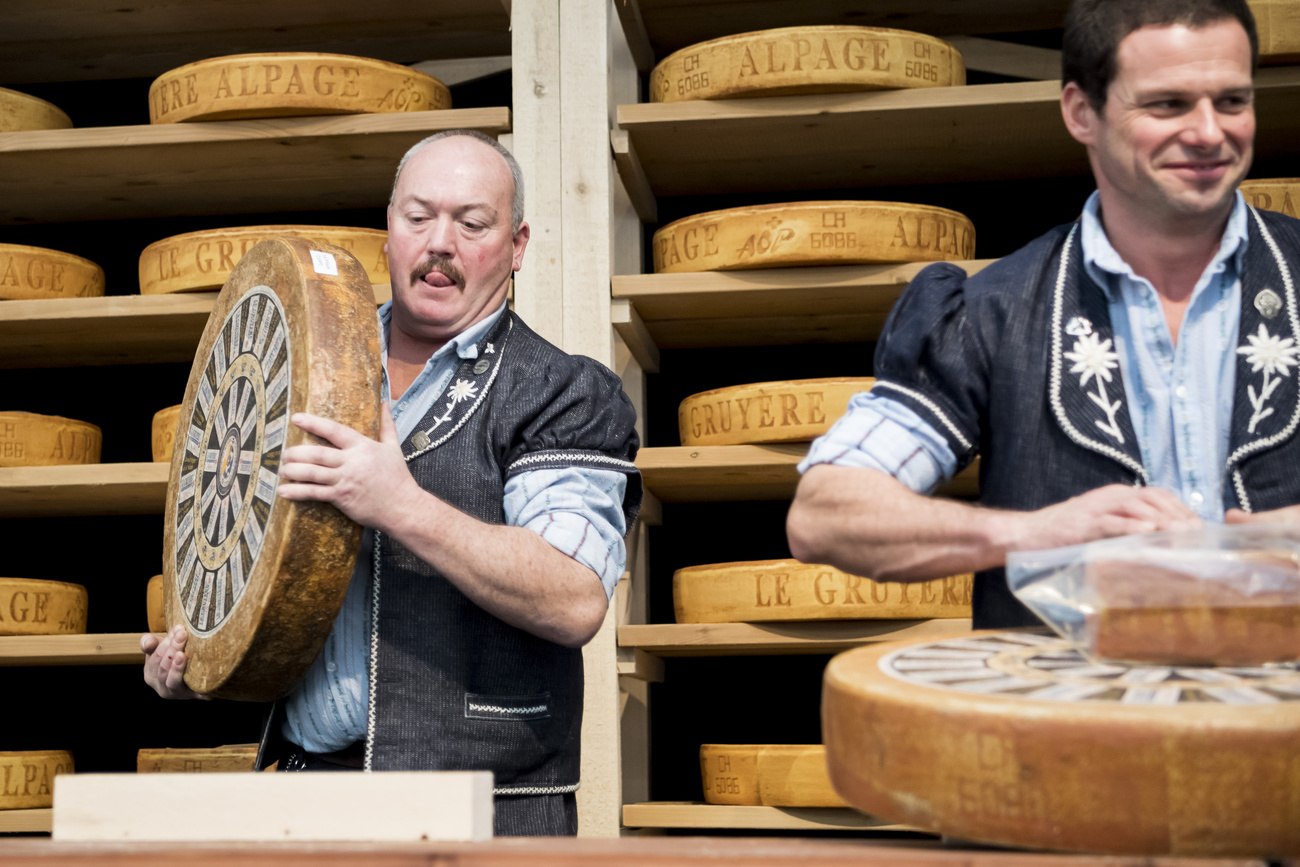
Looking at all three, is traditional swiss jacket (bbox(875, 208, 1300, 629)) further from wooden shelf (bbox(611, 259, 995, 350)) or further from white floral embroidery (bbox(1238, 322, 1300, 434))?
wooden shelf (bbox(611, 259, 995, 350))

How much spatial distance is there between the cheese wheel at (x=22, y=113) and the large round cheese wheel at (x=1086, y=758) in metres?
2.72

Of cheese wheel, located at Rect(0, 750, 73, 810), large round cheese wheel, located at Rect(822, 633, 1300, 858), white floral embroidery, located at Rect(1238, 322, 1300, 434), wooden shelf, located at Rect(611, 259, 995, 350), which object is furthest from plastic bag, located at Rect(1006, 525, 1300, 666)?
cheese wheel, located at Rect(0, 750, 73, 810)

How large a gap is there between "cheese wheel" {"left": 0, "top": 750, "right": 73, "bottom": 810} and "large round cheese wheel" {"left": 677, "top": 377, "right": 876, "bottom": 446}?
1.58 meters

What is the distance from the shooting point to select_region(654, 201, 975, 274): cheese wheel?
2.55 m

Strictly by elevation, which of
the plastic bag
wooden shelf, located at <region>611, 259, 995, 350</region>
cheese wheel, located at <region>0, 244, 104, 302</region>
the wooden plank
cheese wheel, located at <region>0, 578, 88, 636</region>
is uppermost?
cheese wheel, located at <region>0, 244, 104, 302</region>

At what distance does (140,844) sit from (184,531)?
1.00m

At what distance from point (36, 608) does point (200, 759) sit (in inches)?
20.9

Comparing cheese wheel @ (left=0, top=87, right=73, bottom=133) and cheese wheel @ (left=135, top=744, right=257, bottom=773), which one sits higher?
cheese wheel @ (left=0, top=87, right=73, bottom=133)

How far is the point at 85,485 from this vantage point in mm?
2738

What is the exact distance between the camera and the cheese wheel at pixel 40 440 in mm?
2775

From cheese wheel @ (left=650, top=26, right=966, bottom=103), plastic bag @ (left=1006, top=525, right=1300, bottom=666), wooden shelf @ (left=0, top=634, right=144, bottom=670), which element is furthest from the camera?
wooden shelf @ (left=0, top=634, right=144, bottom=670)

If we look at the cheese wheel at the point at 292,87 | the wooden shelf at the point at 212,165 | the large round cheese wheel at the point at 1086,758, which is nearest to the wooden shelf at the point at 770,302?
the wooden shelf at the point at 212,165

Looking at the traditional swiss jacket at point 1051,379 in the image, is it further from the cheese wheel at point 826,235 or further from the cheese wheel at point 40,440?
the cheese wheel at point 40,440

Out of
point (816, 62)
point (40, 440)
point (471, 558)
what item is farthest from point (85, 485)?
point (816, 62)
